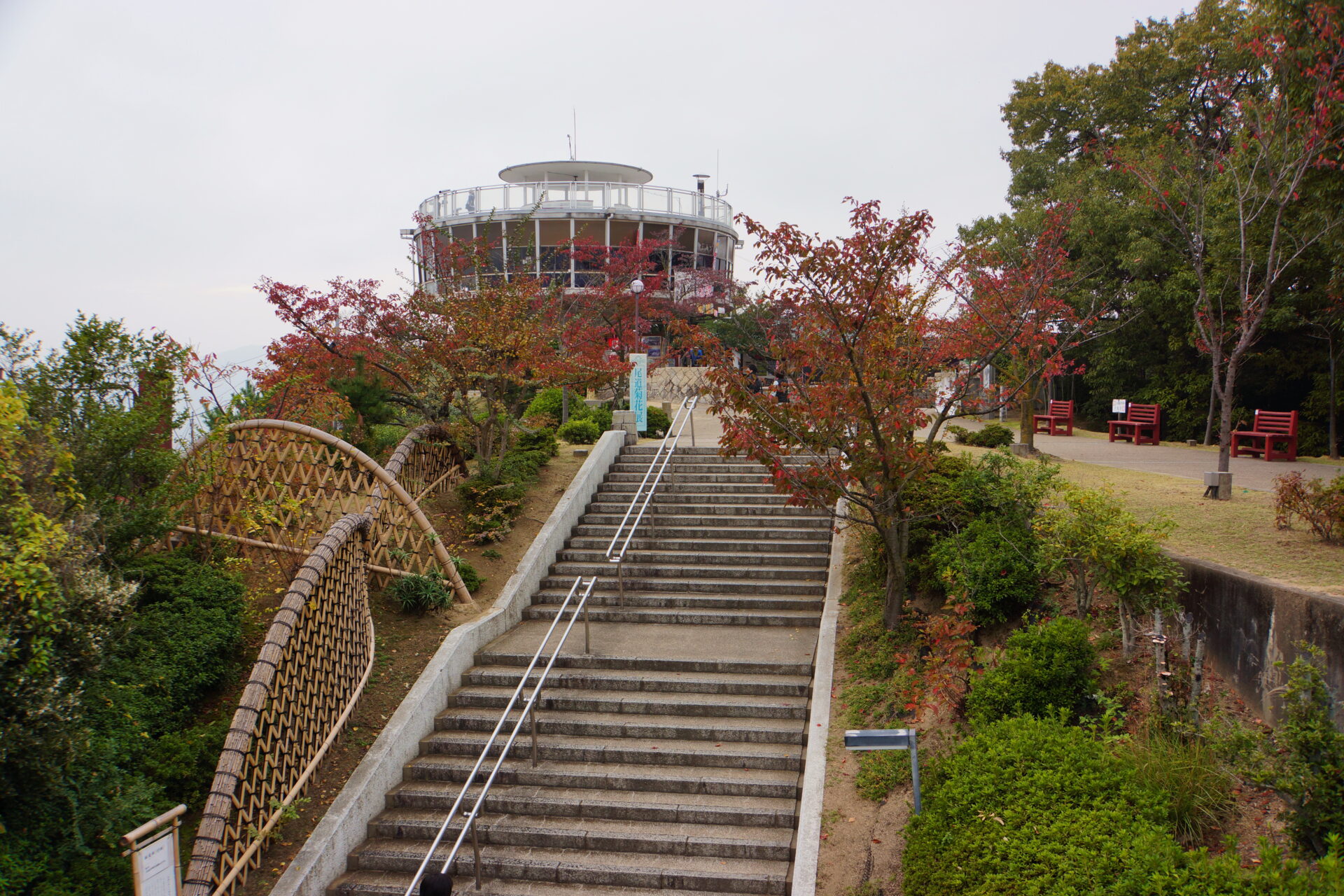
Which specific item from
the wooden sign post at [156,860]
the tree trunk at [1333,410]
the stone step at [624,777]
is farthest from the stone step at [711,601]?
the tree trunk at [1333,410]

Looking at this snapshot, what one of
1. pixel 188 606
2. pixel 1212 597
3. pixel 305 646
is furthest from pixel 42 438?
pixel 1212 597

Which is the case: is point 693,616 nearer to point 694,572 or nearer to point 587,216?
point 694,572

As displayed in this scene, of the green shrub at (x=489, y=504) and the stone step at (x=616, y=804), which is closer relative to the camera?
the stone step at (x=616, y=804)

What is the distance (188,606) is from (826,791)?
19.8 ft

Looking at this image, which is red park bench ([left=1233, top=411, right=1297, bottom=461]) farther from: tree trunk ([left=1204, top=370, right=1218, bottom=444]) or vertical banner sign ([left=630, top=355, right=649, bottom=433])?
vertical banner sign ([left=630, top=355, right=649, bottom=433])

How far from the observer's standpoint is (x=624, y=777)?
7672 mm

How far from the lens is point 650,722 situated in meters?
8.34

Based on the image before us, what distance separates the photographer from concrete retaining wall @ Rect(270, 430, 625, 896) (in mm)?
6833

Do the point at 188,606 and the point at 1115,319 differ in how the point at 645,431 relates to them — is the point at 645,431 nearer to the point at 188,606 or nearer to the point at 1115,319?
the point at 188,606

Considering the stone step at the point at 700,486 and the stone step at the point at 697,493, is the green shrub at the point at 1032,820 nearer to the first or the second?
the stone step at the point at 697,493

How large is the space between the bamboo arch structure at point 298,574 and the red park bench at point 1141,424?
51.7ft

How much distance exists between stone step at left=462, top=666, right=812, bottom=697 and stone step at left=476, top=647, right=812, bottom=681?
0.15 ft

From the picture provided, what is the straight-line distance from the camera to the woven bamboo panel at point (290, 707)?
20.6 ft

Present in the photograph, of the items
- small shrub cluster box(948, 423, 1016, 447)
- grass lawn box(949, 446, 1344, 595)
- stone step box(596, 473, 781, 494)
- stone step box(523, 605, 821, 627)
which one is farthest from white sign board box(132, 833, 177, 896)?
small shrub cluster box(948, 423, 1016, 447)
